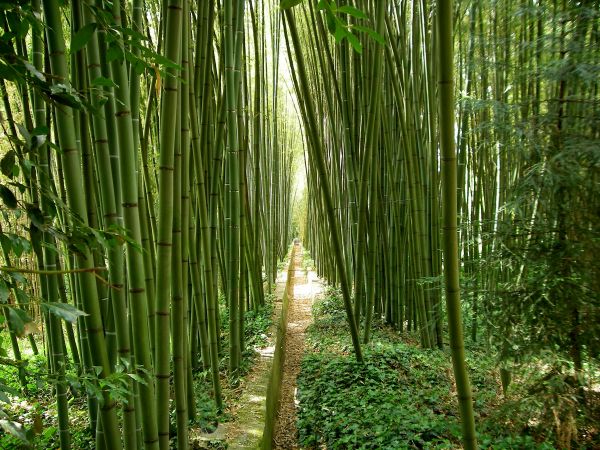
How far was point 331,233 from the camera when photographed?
2.44 meters

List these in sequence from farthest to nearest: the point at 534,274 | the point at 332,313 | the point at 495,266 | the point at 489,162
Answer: the point at 332,313
the point at 489,162
the point at 495,266
the point at 534,274

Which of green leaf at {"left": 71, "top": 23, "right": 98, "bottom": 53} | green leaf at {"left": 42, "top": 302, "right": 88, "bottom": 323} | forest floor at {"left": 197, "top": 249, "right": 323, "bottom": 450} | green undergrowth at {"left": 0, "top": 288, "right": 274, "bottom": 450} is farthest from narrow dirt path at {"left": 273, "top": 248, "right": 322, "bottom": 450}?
green leaf at {"left": 71, "top": 23, "right": 98, "bottom": 53}

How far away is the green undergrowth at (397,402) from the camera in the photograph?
1931 mm

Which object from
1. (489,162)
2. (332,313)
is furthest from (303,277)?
(489,162)

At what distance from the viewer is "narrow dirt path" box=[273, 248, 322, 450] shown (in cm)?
254

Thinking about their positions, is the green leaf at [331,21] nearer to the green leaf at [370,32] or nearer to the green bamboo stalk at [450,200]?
the green leaf at [370,32]

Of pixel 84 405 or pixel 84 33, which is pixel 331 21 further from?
pixel 84 405

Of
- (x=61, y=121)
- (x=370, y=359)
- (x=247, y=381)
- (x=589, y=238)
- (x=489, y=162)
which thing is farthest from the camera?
(x=489, y=162)

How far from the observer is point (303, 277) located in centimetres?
920

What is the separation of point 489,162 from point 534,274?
→ 1.56 meters

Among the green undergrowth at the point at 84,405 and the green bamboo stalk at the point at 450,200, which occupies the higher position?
the green bamboo stalk at the point at 450,200

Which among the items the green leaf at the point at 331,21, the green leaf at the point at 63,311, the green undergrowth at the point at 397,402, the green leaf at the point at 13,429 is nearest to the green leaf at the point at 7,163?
the green leaf at the point at 63,311

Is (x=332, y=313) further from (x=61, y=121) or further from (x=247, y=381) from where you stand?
(x=61, y=121)

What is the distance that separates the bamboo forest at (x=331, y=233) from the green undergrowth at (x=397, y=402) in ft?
0.05
